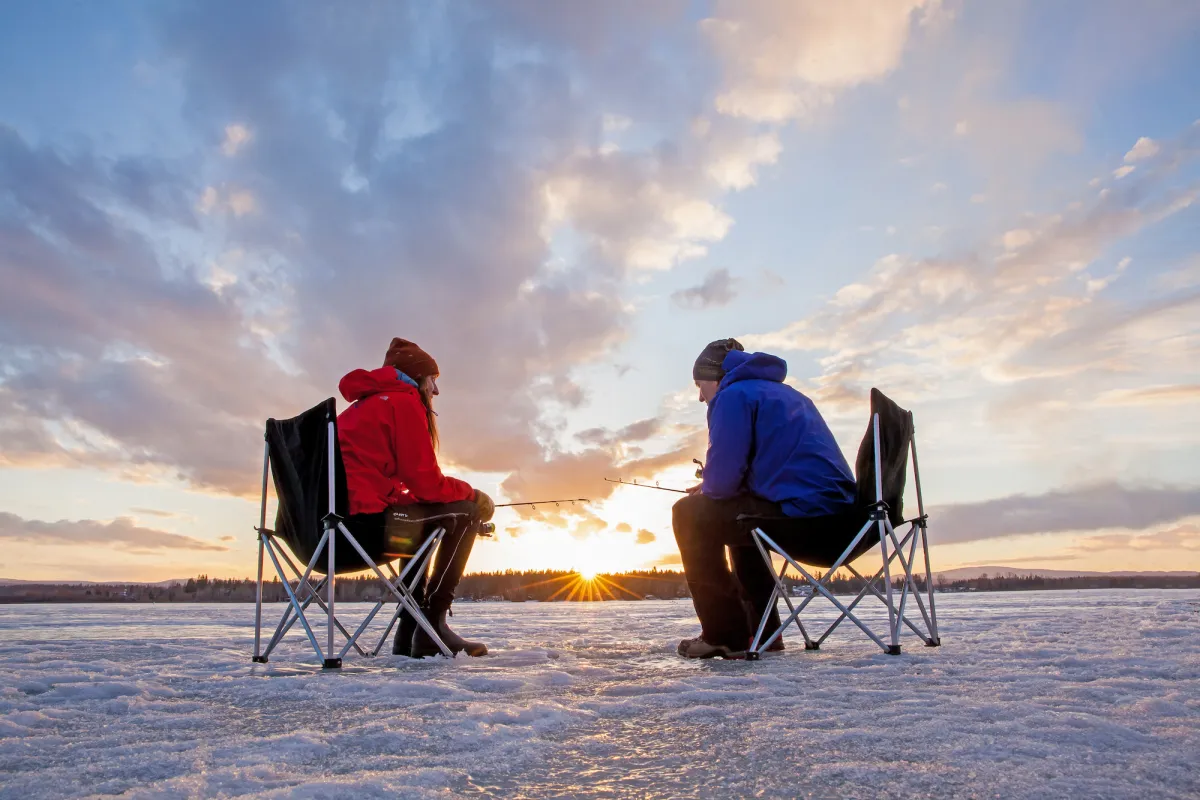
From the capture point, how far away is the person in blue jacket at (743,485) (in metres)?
4.61

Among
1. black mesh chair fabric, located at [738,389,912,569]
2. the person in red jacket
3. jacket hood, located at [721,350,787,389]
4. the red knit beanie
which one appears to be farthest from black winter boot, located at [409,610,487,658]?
jacket hood, located at [721,350,787,389]

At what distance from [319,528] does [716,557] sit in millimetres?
2601

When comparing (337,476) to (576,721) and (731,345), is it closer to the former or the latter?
(576,721)

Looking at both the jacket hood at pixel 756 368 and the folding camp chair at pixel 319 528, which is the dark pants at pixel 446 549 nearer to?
the folding camp chair at pixel 319 528

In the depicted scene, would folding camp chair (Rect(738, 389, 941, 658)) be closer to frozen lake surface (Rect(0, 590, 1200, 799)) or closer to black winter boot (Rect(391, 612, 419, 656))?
frozen lake surface (Rect(0, 590, 1200, 799))

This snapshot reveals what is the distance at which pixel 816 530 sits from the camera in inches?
179

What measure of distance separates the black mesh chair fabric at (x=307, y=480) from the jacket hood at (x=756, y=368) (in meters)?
2.65

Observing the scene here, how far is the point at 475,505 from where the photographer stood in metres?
Result: 5.16

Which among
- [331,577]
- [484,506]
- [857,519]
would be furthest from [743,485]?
[331,577]

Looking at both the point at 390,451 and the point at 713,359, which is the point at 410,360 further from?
the point at 713,359

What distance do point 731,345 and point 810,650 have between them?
234cm

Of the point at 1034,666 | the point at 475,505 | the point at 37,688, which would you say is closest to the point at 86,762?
the point at 37,688

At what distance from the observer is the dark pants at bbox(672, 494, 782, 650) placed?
470cm

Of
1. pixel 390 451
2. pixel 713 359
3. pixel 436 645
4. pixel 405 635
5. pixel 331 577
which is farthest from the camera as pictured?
pixel 713 359
